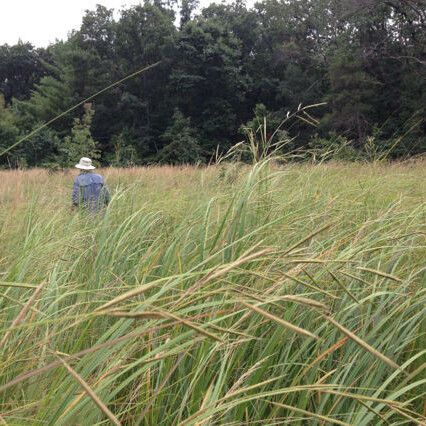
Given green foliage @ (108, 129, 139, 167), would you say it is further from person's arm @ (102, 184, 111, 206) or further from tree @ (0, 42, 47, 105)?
tree @ (0, 42, 47, 105)

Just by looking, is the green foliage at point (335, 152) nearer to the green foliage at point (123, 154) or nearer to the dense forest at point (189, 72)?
the green foliage at point (123, 154)

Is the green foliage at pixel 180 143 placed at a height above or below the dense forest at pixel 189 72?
below

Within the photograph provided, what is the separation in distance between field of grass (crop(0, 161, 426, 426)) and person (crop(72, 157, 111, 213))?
529 mm

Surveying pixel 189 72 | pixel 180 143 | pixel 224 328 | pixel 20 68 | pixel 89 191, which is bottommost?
pixel 180 143

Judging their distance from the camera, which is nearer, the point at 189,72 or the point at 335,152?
the point at 335,152

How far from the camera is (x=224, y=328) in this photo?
0.73 m

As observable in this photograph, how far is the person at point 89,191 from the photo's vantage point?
254cm

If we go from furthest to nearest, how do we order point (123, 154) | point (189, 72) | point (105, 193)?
point (189, 72)
point (123, 154)
point (105, 193)

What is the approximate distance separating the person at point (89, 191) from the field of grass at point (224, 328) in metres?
0.53

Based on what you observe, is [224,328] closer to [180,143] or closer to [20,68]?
[180,143]

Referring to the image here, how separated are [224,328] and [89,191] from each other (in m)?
2.82

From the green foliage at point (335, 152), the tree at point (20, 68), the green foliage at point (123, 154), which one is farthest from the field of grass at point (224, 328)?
the tree at point (20, 68)

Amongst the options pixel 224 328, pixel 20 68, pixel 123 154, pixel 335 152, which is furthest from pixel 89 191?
pixel 20 68

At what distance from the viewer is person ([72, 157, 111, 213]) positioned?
254cm
